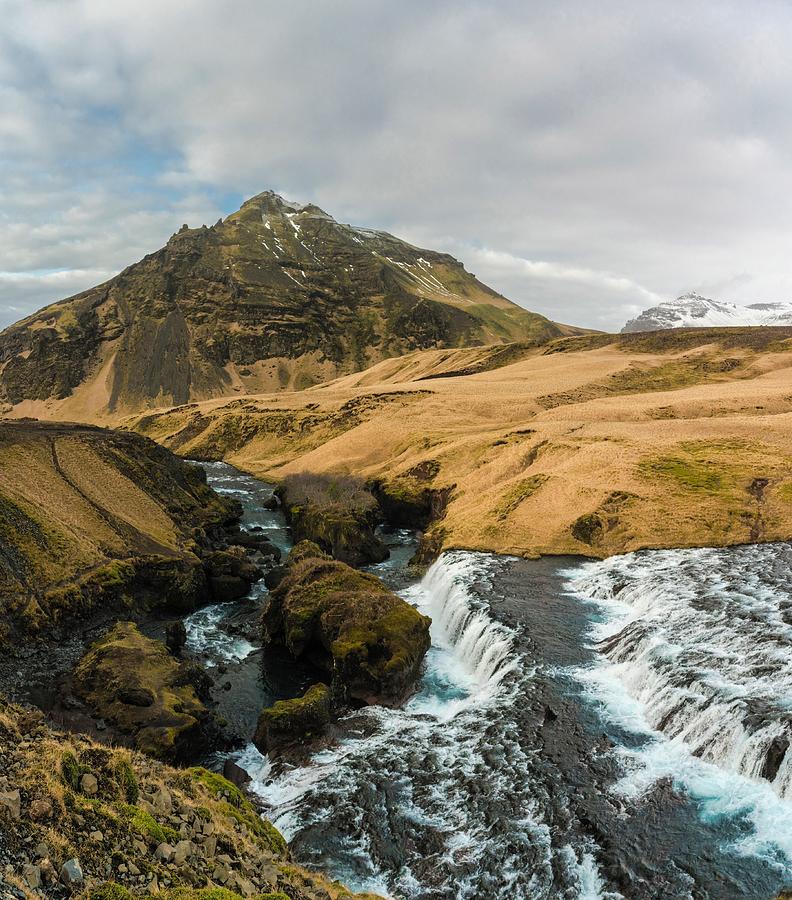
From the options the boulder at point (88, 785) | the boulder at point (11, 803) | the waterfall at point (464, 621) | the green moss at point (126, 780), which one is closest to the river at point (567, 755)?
the waterfall at point (464, 621)

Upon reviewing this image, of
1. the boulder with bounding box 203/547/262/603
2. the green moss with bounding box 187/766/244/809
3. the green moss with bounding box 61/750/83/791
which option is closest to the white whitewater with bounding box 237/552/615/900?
the green moss with bounding box 187/766/244/809

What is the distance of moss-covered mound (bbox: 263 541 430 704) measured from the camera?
35144 millimetres

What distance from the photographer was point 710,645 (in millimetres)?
32938

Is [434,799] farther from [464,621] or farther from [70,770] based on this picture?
[464,621]

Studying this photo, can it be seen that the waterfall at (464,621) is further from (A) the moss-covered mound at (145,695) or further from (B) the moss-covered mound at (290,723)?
(A) the moss-covered mound at (145,695)

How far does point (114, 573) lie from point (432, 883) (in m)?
34.7

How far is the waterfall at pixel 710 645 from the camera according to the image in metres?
25.4

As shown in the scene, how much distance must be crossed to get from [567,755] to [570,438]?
173 feet

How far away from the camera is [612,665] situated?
114ft

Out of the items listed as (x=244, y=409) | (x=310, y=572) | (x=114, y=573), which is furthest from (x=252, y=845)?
(x=244, y=409)

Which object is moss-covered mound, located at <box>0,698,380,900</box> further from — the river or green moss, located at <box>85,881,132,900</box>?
the river

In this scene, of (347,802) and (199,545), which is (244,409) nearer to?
(199,545)

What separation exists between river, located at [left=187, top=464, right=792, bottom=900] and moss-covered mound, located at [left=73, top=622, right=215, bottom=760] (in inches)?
114

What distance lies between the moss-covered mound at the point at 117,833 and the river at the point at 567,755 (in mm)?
5346
